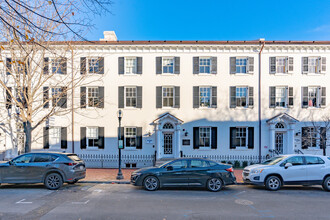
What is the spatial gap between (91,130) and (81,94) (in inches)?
118

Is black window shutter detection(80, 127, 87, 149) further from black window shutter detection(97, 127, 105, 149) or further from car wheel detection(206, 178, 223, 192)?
car wheel detection(206, 178, 223, 192)

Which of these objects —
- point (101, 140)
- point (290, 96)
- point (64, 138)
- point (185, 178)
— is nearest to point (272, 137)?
point (290, 96)

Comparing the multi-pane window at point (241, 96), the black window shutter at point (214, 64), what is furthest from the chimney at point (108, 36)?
the multi-pane window at point (241, 96)

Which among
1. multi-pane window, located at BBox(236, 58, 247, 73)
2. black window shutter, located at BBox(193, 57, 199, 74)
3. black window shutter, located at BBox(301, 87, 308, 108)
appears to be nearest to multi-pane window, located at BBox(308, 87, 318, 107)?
black window shutter, located at BBox(301, 87, 308, 108)

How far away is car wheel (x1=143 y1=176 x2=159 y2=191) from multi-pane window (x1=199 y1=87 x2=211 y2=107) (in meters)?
9.03

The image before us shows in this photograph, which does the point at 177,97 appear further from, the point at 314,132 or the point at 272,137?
the point at 314,132

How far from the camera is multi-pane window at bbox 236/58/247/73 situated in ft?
55.0

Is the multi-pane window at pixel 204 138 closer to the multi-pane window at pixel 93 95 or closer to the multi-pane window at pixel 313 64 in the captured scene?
the multi-pane window at pixel 93 95

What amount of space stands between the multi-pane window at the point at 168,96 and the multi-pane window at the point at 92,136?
5.99 meters

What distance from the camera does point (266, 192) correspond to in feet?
29.2

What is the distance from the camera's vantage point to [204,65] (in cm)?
1672

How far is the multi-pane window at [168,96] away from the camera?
16656mm

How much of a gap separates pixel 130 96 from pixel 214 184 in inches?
399

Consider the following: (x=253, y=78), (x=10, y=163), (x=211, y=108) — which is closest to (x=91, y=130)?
(x=10, y=163)
